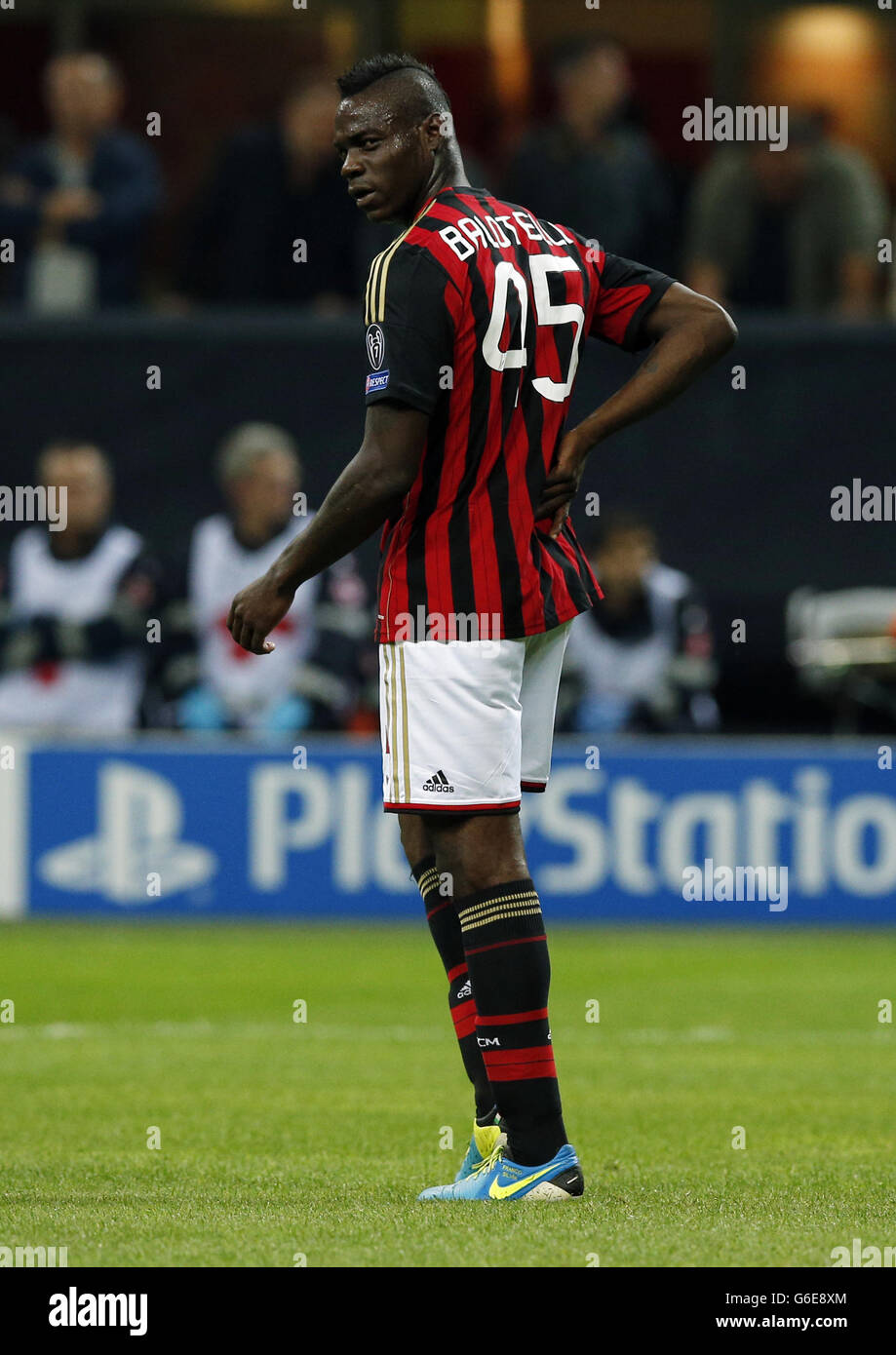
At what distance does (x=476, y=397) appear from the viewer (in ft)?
14.8

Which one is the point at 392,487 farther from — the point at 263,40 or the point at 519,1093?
the point at 263,40

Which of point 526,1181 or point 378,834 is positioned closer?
point 526,1181

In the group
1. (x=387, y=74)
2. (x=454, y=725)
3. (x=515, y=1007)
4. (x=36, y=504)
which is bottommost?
(x=515, y=1007)

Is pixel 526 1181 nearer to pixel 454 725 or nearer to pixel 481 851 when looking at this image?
pixel 481 851

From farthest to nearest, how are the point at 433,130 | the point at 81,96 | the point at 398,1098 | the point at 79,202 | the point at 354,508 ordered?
the point at 79,202, the point at 81,96, the point at 398,1098, the point at 433,130, the point at 354,508

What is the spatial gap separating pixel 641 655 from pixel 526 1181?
711 cm

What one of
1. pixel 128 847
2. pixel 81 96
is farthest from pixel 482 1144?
pixel 81 96

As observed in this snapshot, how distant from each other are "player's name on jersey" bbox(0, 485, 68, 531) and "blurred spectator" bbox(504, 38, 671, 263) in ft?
9.91

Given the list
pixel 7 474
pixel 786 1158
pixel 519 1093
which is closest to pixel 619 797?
pixel 7 474

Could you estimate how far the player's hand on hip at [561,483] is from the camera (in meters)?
4.63

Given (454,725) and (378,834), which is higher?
(454,725)

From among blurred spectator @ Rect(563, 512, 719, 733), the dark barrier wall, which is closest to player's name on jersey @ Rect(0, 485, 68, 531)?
the dark barrier wall

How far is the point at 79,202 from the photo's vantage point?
1270 cm

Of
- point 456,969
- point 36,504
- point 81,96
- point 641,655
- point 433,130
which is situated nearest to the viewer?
point 433,130
